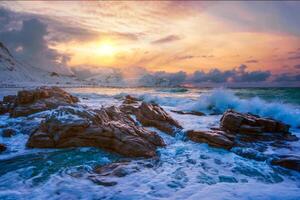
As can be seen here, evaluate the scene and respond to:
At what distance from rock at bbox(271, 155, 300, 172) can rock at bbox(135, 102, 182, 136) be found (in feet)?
13.7

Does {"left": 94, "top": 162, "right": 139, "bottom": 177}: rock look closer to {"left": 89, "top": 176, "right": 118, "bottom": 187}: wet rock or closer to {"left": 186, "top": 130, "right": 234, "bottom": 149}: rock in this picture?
{"left": 89, "top": 176, "right": 118, "bottom": 187}: wet rock

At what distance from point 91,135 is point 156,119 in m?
4.15

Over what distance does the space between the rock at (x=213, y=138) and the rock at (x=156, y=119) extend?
1.03 m

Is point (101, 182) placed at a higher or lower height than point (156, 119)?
lower

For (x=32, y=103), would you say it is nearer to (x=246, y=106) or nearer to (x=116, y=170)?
(x=116, y=170)

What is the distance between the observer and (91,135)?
8531 mm

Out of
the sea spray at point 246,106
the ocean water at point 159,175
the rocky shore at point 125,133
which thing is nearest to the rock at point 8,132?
the rocky shore at point 125,133

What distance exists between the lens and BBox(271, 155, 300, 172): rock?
7.11 meters

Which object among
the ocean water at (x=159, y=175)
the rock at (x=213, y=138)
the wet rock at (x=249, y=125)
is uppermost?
the wet rock at (x=249, y=125)

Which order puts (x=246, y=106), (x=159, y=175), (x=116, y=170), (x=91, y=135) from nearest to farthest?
1. (x=159, y=175)
2. (x=116, y=170)
3. (x=91, y=135)
4. (x=246, y=106)

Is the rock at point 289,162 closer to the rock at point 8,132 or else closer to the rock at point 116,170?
the rock at point 116,170

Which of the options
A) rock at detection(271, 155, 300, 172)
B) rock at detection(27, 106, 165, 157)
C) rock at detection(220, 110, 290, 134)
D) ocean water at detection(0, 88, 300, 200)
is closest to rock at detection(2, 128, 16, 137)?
ocean water at detection(0, 88, 300, 200)

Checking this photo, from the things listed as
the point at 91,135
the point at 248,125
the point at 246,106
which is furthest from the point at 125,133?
the point at 246,106

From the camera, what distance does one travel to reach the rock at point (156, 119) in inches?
440
